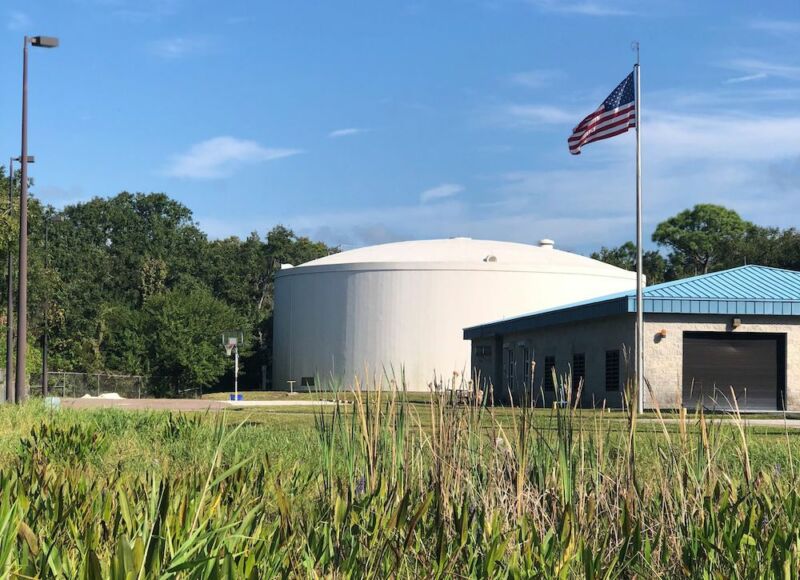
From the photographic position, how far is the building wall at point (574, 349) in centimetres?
3303

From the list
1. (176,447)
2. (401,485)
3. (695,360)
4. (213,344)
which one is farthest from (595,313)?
(213,344)

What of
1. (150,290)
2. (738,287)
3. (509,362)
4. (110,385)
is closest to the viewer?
(738,287)

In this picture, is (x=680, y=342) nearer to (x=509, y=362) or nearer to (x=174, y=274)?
(x=509, y=362)

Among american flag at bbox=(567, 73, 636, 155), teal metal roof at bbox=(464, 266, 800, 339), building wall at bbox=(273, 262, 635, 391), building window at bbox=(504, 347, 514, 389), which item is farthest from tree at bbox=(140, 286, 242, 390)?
american flag at bbox=(567, 73, 636, 155)

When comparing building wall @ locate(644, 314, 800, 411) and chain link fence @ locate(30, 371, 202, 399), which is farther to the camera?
chain link fence @ locate(30, 371, 202, 399)

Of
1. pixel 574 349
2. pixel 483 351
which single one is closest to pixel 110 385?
pixel 483 351

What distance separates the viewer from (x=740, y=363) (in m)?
32.3

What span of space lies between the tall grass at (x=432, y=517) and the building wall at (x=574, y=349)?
2195 centimetres

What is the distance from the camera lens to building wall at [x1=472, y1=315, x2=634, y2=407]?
33.0 m

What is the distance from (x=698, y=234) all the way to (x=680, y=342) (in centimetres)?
6641

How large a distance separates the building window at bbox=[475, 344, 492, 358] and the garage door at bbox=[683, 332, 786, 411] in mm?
15634

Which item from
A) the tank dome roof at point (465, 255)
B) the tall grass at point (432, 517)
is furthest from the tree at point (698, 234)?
the tall grass at point (432, 517)

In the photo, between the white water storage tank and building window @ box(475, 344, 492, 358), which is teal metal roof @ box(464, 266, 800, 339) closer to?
building window @ box(475, 344, 492, 358)

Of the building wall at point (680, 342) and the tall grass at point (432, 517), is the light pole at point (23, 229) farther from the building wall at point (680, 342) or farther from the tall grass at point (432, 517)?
the tall grass at point (432, 517)
